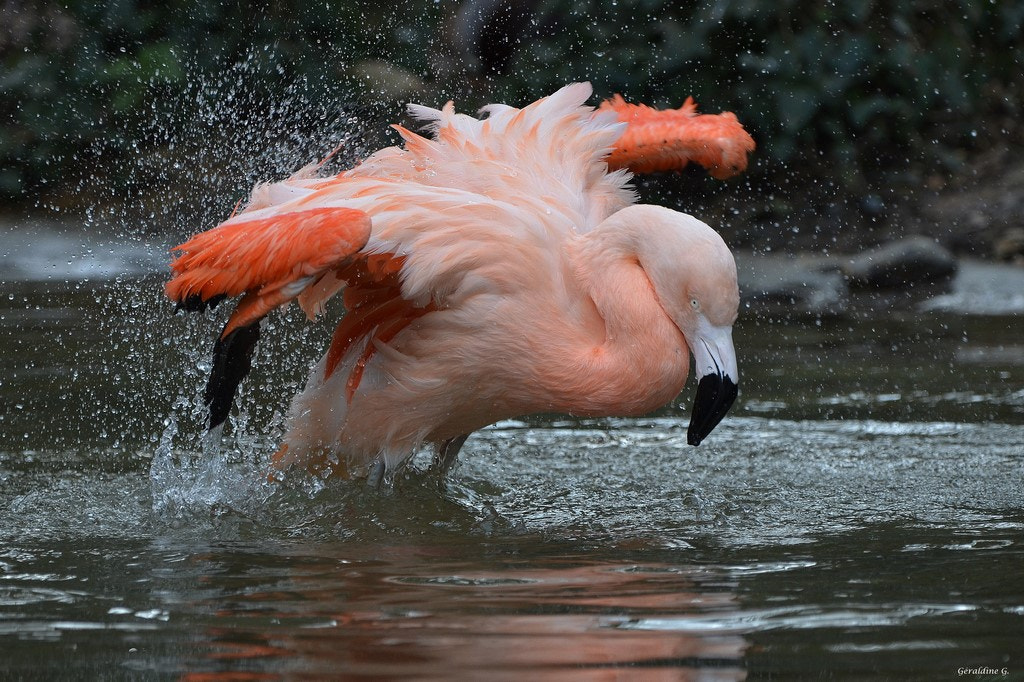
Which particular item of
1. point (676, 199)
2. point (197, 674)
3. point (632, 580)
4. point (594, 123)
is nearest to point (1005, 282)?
point (676, 199)

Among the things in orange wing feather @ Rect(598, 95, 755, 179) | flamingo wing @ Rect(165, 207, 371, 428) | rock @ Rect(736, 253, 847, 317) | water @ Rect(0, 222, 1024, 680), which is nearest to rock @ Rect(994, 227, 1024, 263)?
rock @ Rect(736, 253, 847, 317)

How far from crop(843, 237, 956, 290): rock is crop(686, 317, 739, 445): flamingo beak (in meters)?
4.81

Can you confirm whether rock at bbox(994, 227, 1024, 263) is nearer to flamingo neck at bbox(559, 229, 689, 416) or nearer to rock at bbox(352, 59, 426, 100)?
rock at bbox(352, 59, 426, 100)

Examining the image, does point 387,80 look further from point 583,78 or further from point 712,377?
point 712,377

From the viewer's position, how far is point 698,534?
423 centimetres

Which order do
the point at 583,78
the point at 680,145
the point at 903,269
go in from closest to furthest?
the point at 680,145, the point at 903,269, the point at 583,78

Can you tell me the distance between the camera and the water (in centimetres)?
310

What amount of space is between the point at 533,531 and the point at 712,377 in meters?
0.81

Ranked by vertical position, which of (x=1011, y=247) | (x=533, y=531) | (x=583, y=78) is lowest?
(x=533, y=531)

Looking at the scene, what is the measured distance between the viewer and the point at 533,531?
432 centimetres

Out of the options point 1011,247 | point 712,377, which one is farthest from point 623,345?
point 1011,247

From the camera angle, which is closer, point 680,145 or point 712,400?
point 712,400

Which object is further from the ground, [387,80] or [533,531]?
[387,80]

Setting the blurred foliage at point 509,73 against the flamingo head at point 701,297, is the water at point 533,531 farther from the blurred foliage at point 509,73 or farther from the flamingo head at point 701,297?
the blurred foliage at point 509,73
